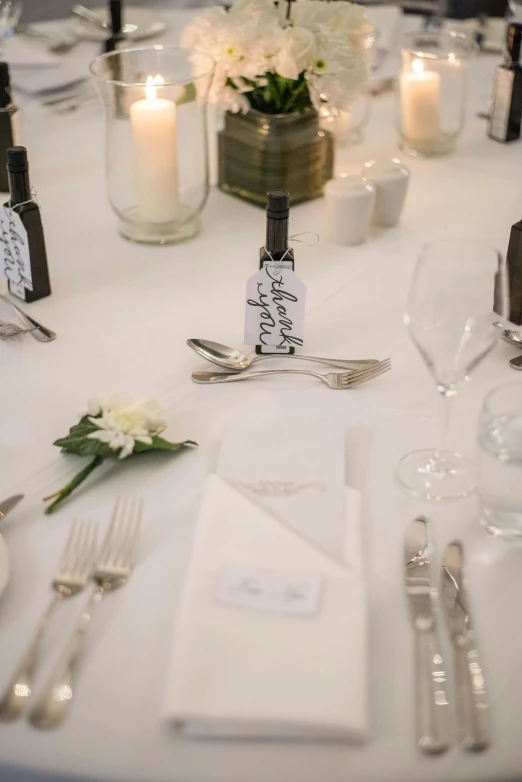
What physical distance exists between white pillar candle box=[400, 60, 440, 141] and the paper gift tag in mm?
832

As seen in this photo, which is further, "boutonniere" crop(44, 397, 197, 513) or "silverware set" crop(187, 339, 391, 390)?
"silverware set" crop(187, 339, 391, 390)

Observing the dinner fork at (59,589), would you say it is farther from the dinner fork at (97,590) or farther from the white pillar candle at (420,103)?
the white pillar candle at (420,103)

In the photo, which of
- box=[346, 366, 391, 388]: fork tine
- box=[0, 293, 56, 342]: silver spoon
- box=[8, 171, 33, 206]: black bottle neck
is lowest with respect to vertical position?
box=[346, 366, 391, 388]: fork tine

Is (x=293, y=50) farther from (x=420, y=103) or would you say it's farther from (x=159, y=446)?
(x=159, y=446)

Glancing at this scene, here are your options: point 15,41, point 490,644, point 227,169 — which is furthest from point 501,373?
point 15,41

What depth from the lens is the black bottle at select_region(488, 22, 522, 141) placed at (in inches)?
68.9

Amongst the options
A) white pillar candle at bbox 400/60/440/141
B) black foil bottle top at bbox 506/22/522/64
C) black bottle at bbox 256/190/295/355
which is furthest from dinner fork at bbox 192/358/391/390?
black foil bottle top at bbox 506/22/522/64

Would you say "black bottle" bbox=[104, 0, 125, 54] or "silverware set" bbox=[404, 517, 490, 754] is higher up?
"black bottle" bbox=[104, 0, 125, 54]

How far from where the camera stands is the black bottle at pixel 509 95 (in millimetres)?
1749

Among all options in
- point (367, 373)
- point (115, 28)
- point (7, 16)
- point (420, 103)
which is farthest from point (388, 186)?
point (7, 16)

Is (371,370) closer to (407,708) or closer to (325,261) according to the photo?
(325,261)

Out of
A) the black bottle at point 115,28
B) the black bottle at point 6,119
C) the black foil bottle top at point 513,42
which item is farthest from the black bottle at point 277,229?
the black bottle at point 115,28

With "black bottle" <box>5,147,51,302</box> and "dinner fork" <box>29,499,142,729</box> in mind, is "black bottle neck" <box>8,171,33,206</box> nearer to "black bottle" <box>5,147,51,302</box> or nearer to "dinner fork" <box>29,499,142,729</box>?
"black bottle" <box>5,147,51,302</box>

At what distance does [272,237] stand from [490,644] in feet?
1.92
